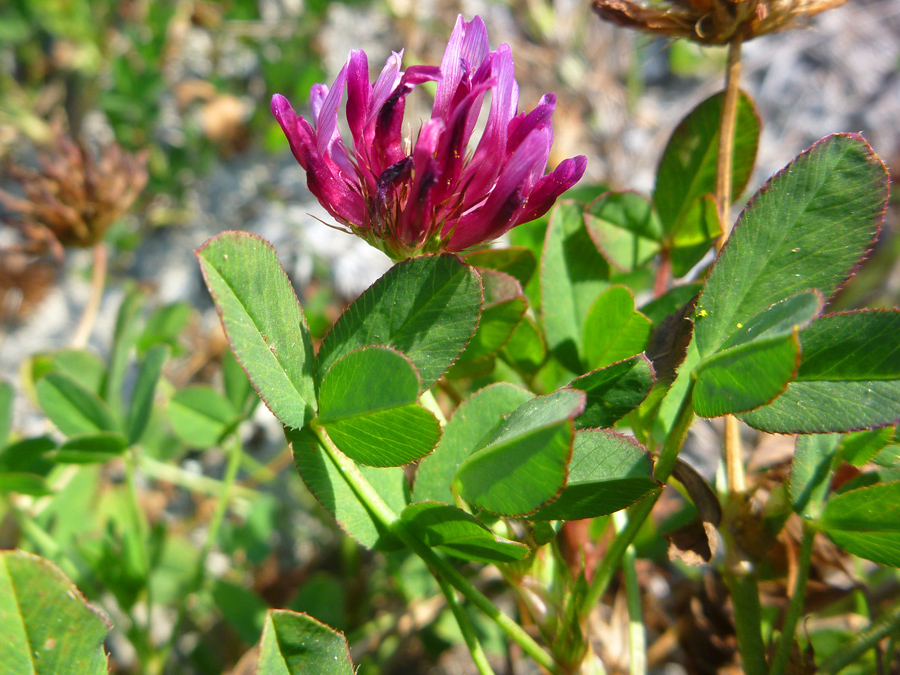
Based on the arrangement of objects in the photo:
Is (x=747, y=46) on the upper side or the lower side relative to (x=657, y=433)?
upper

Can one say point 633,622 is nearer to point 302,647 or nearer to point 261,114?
point 302,647

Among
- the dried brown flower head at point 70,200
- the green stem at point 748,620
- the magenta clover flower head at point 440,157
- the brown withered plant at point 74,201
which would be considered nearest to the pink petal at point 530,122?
the magenta clover flower head at point 440,157

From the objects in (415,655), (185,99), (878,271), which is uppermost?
(185,99)

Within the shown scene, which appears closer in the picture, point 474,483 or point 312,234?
point 474,483

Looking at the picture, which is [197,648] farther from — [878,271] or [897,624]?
[878,271]

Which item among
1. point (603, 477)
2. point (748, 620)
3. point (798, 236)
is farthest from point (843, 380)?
point (748, 620)

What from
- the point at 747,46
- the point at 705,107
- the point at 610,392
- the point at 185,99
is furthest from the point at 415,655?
the point at 747,46
